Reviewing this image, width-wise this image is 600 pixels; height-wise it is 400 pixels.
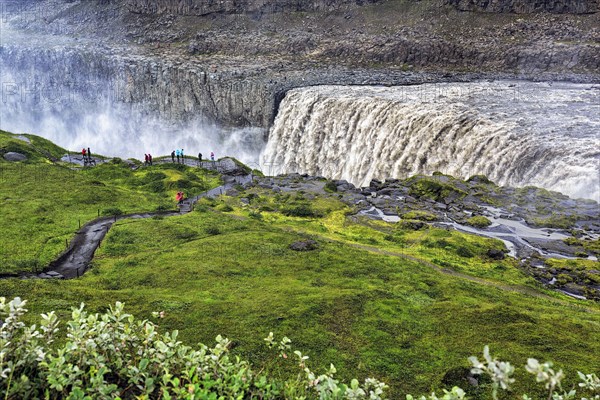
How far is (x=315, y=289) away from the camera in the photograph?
61.0 feet

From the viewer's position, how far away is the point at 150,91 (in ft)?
361

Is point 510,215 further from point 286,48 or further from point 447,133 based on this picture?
point 286,48

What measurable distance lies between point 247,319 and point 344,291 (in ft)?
14.4

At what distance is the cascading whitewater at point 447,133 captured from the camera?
1654 inches

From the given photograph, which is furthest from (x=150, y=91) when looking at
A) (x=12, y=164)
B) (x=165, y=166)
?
(x=12, y=164)

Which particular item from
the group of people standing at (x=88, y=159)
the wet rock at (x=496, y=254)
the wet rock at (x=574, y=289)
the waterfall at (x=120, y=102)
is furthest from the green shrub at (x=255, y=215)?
the waterfall at (x=120, y=102)

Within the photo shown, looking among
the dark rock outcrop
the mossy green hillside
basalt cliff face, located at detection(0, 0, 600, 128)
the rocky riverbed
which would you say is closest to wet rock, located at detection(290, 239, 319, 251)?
the mossy green hillside

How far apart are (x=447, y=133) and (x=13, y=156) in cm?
4097

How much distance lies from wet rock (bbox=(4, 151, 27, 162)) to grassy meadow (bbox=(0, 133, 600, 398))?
6123mm

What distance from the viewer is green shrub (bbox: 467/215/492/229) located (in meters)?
37.6

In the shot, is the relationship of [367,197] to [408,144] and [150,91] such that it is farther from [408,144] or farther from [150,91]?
[150,91]

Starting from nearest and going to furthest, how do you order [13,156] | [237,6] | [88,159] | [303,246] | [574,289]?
[303,246] < [574,289] < [13,156] < [88,159] < [237,6]

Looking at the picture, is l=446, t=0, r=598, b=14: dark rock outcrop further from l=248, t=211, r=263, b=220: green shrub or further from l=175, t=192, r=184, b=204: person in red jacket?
l=175, t=192, r=184, b=204: person in red jacket

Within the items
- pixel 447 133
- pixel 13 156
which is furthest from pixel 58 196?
pixel 447 133
